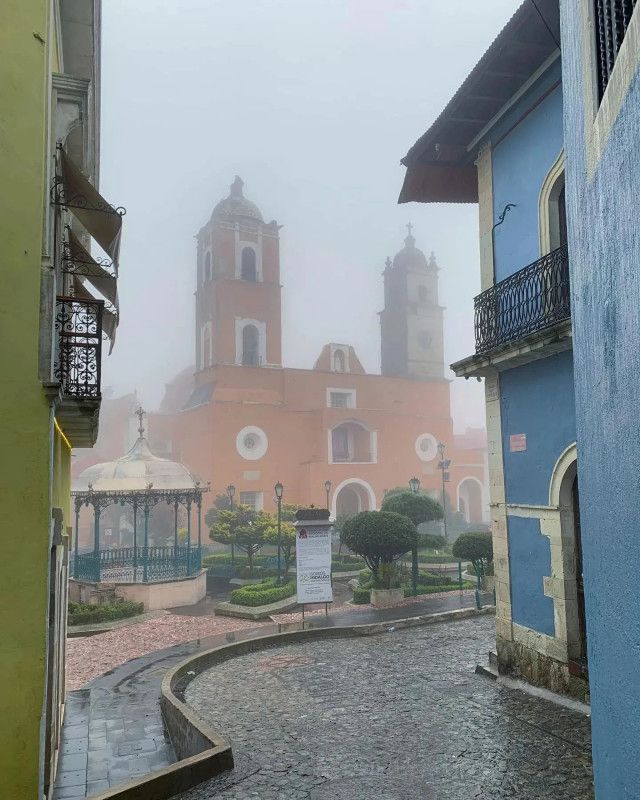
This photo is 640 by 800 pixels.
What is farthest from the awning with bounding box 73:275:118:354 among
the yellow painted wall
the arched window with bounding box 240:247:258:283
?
the arched window with bounding box 240:247:258:283

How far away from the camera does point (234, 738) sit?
293 inches

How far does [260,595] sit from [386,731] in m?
10.4

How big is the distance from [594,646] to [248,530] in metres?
19.5

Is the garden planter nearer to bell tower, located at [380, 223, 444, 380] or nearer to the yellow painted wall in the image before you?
the yellow painted wall

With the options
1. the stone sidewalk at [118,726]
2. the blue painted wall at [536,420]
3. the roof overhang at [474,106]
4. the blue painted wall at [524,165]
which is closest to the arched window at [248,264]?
the roof overhang at [474,106]

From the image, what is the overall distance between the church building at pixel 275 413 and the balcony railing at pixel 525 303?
27.7m

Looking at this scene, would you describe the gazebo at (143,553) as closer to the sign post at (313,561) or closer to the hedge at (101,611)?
the hedge at (101,611)

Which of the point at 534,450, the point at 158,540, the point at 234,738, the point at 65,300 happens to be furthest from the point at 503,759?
the point at 158,540

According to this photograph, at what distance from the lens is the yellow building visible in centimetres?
466

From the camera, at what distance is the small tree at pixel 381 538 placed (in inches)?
683

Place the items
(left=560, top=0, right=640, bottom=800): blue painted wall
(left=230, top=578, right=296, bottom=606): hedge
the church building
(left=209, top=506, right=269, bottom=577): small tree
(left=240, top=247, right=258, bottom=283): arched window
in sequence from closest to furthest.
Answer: (left=560, top=0, right=640, bottom=800): blue painted wall
(left=230, top=578, right=296, bottom=606): hedge
(left=209, top=506, right=269, bottom=577): small tree
the church building
(left=240, top=247, right=258, bottom=283): arched window

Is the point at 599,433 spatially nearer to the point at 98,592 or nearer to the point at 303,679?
the point at 303,679

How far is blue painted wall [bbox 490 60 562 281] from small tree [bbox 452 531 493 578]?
10.5m

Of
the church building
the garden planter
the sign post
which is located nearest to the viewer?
the sign post
